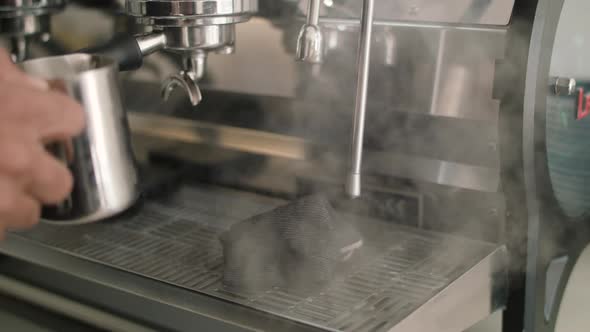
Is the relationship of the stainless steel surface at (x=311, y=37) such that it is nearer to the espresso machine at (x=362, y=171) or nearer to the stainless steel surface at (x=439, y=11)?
the espresso machine at (x=362, y=171)

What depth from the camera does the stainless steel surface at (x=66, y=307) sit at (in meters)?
0.55

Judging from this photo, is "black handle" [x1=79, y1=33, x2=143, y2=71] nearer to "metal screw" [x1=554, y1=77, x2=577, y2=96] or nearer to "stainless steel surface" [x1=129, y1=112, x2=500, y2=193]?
"stainless steel surface" [x1=129, y1=112, x2=500, y2=193]

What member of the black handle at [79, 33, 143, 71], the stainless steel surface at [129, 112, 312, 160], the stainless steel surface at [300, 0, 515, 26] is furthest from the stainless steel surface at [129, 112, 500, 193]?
the black handle at [79, 33, 143, 71]

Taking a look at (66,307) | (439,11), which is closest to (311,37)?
(439,11)

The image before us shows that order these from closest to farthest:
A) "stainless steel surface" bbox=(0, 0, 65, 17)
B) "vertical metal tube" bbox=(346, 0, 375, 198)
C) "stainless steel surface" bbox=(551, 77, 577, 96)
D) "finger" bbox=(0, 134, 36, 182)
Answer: "finger" bbox=(0, 134, 36, 182), "vertical metal tube" bbox=(346, 0, 375, 198), "stainless steel surface" bbox=(551, 77, 577, 96), "stainless steel surface" bbox=(0, 0, 65, 17)

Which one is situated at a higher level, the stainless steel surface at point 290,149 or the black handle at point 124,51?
the black handle at point 124,51

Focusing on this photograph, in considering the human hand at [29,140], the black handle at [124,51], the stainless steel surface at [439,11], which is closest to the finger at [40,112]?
the human hand at [29,140]

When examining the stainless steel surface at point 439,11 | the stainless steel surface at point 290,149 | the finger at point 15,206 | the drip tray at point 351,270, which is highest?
the stainless steel surface at point 439,11

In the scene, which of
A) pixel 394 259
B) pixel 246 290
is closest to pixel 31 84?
pixel 246 290

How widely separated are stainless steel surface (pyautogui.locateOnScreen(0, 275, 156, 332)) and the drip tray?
0.14 ft

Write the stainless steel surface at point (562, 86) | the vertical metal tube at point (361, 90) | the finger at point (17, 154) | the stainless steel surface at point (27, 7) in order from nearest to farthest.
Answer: the finger at point (17, 154), the vertical metal tube at point (361, 90), the stainless steel surface at point (562, 86), the stainless steel surface at point (27, 7)

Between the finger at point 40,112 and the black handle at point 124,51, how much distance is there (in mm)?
126

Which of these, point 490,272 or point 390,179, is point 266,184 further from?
point 490,272

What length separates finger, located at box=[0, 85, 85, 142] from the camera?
0.37m
